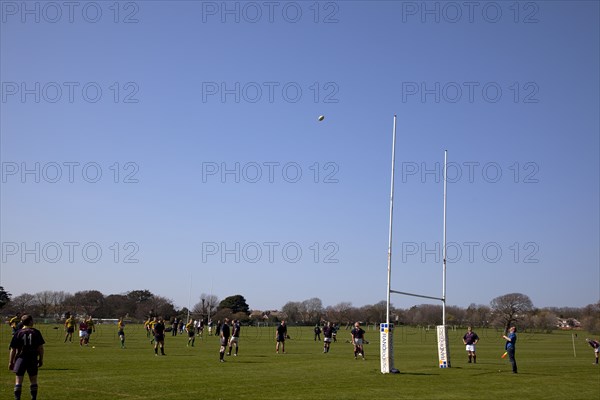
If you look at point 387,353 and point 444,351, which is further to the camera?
point 444,351

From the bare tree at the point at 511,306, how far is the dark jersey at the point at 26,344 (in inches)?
5056

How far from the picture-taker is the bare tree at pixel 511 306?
13050 cm

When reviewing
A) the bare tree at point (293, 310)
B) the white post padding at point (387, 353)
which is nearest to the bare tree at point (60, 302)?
the bare tree at point (293, 310)

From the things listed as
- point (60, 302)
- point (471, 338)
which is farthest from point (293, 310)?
point (471, 338)

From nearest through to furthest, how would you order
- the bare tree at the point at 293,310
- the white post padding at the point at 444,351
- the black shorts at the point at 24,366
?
the black shorts at the point at 24,366, the white post padding at the point at 444,351, the bare tree at the point at 293,310

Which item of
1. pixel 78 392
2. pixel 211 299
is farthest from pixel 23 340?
pixel 211 299

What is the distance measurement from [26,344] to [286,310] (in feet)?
589

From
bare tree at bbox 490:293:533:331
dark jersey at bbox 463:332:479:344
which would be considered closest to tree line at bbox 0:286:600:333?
bare tree at bbox 490:293:533:331

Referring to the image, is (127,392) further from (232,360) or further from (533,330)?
(533,330)

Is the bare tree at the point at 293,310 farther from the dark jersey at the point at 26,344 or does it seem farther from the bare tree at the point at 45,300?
the dark jersey at the point at 26,344

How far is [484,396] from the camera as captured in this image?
653 inches

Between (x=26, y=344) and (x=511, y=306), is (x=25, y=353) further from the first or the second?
(x=511, y=306)

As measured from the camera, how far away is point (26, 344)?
1366 centimetres

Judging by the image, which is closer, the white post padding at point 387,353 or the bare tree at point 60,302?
the white post padding at point 387,353
